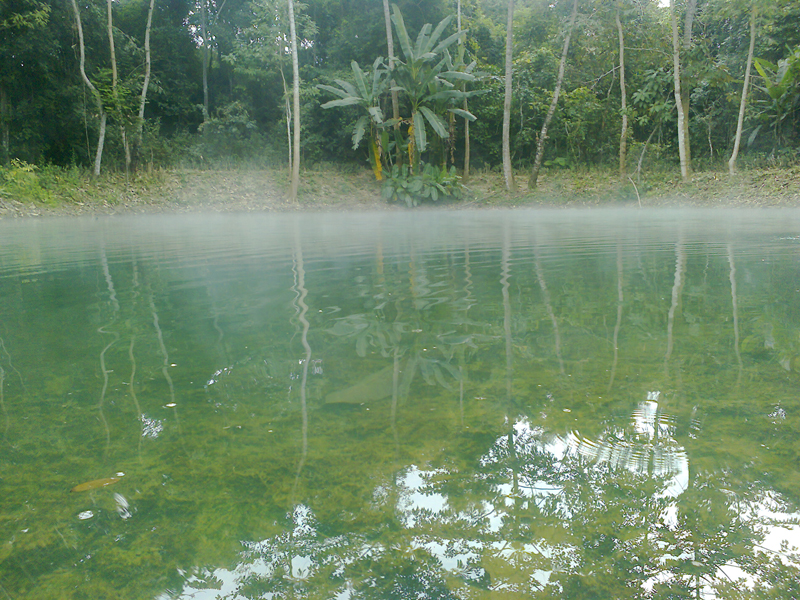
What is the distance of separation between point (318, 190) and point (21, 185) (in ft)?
27.8

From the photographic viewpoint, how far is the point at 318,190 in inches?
813

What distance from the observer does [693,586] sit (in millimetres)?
1197

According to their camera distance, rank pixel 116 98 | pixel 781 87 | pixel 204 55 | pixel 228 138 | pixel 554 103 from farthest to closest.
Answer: pixel 204 55 < pixel 228 138 < pixel 116 98 < pixel 554 103 < pixel 781 87

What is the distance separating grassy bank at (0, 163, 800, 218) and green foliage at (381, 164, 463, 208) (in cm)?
54

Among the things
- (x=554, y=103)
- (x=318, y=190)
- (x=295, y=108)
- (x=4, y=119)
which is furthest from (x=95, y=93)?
(x=554, y=103)

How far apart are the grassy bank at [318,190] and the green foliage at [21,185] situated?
0.08 feet

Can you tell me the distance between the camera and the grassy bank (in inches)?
645

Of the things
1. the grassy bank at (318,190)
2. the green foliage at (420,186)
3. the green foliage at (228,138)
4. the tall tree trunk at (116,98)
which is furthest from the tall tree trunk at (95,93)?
the green foliage at (420,186)

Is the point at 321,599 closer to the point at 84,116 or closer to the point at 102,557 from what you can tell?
the point at 102,557

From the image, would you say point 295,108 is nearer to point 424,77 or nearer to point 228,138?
point 424,77

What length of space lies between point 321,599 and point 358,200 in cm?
1988

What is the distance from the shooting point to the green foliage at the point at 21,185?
1605 centimetres

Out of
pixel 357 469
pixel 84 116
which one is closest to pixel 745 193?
pixel 357 469

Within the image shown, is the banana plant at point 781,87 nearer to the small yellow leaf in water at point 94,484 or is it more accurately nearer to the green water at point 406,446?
the green water at point 406,446
